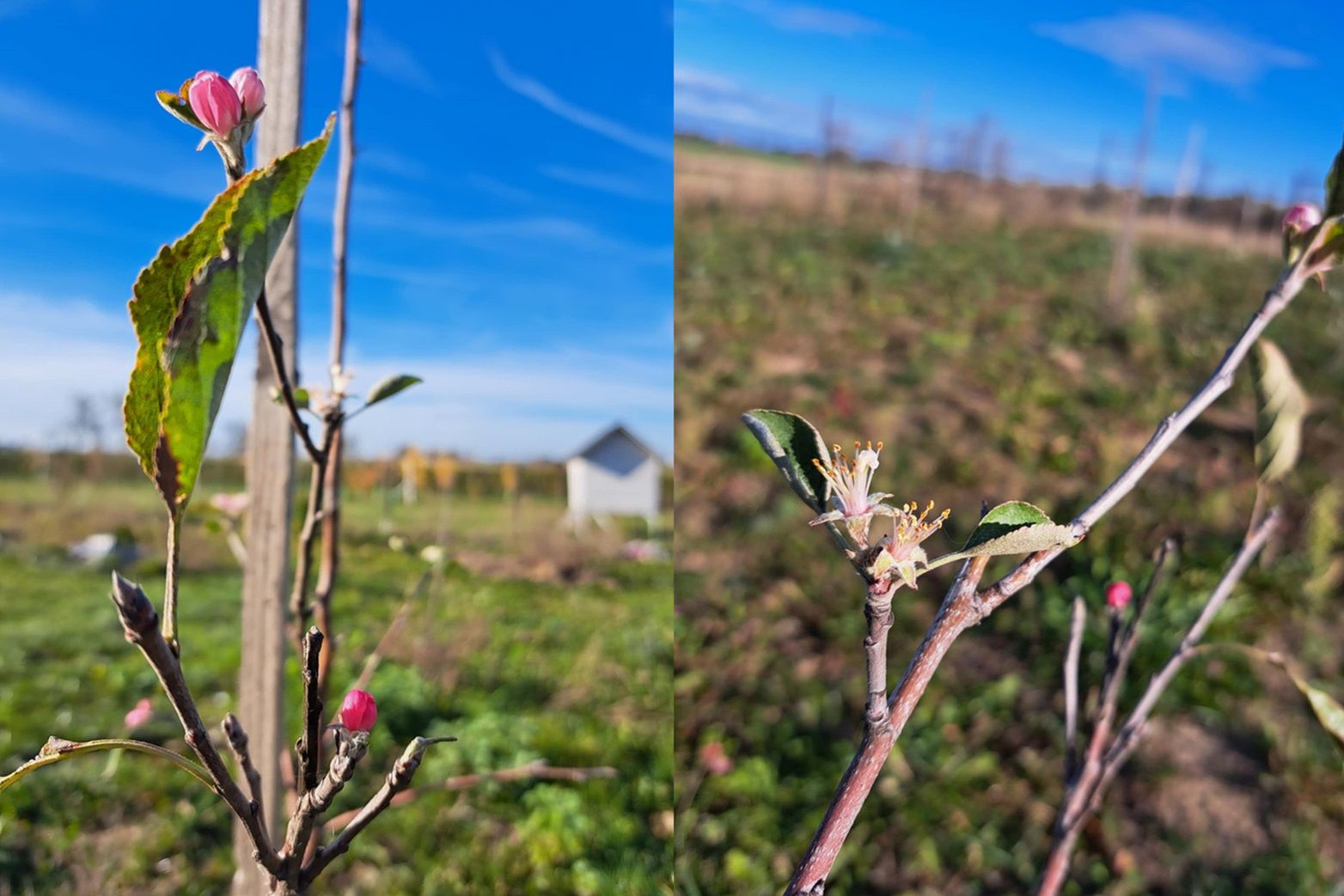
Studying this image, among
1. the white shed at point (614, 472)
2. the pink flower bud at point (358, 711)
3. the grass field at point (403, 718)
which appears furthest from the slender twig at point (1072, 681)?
the white shed at point (614, 472)

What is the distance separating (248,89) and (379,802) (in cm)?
30

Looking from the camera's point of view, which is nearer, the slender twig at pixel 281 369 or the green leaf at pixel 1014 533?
the green leaf at pixel 1014 533

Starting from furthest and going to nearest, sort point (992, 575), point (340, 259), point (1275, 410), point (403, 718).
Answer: point (403, 718)
point (992, 575)
point (340, 259)
point (1275, 410)

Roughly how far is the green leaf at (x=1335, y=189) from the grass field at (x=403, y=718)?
1.06m

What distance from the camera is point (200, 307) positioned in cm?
28

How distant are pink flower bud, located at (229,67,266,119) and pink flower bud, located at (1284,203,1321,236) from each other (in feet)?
1.64

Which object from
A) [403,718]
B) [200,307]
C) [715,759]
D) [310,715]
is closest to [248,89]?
[200,307]

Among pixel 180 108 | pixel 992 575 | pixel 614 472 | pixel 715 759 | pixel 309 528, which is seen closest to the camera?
pixel 180 108

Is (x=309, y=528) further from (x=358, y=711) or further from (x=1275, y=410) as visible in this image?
(x=1275, y=410)

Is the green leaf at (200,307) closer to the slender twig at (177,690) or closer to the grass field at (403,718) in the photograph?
the slender twig at (177,690)

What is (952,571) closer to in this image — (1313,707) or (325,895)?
(325,895)

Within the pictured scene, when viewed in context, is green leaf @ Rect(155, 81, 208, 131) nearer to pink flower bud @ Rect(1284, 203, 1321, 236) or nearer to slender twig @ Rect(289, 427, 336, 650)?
slender twig @ Rect(289, 427, 336, 650)

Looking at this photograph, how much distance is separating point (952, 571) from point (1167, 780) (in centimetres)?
88

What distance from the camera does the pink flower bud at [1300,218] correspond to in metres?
0.47
